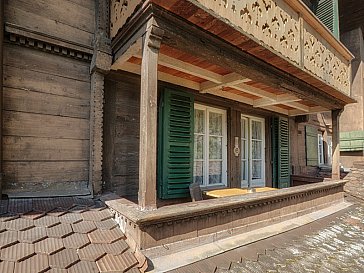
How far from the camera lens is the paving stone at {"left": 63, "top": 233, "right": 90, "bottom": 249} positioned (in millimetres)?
1936

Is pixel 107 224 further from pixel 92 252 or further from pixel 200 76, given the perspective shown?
pixel 200 76

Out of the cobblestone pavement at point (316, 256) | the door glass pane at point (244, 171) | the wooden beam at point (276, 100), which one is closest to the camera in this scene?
the cobblestone pavement at point (316, 256)

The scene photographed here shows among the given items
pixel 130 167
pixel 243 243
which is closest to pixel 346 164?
pixel 243 243

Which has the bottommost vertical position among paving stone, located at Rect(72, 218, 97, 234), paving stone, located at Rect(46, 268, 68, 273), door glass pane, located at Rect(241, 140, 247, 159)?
paving stone, located at Rect(46, 268, 68, 273)

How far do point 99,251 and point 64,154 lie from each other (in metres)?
1.55

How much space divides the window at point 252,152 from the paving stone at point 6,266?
4871 millimetres

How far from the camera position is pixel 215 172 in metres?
4.96

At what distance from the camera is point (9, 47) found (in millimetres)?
2680

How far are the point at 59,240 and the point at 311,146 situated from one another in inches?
311

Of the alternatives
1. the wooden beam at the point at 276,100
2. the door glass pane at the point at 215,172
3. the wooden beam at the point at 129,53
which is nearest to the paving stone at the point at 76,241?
the wooden beam at the point at 129,53

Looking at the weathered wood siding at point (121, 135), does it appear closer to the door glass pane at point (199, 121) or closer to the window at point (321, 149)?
the door glass pane at point (199, 121)

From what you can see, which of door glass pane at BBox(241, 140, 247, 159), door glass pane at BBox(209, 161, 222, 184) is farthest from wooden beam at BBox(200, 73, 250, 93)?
door glass pane at BBox(241, 140, 247, 159)

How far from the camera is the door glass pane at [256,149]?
19.6ft

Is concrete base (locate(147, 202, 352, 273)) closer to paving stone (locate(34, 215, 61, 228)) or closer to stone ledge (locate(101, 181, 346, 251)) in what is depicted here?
stone ledge (locate(101, 181, 346, 251))
